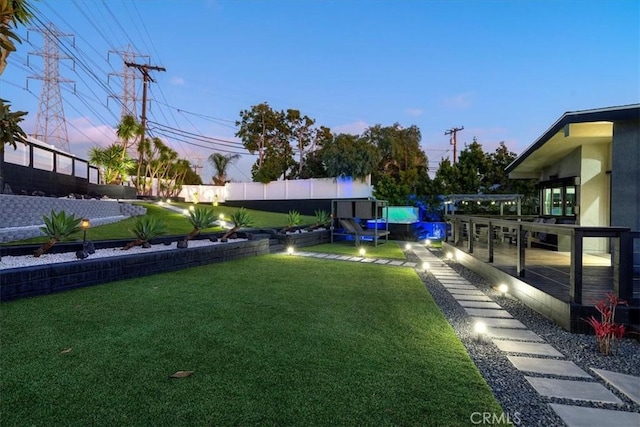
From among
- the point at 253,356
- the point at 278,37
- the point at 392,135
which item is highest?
the point at 278,37

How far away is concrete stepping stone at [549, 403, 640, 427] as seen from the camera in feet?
7.05

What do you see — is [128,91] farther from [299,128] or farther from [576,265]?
[576,265]

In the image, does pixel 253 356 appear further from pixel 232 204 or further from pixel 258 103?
pixel 258 103

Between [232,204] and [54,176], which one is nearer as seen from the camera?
[54,176]

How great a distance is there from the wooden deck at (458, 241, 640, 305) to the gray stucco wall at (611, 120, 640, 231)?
3.29 ft

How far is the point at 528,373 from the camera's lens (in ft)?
9.37

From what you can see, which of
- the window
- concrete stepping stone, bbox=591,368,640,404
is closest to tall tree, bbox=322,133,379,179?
the window

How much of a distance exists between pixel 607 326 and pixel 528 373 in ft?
4.00

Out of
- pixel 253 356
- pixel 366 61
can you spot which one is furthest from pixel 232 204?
pixel 253 356

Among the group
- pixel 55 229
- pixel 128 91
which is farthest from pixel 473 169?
pixel 128 91

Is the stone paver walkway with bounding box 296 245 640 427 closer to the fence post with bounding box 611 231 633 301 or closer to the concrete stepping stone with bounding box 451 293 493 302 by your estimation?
the concrete stepping stone with bounding box 451 293 493 302

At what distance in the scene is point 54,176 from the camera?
50.4ft

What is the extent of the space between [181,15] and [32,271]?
68.7ft

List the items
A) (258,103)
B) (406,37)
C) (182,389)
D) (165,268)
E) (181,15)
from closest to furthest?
(182,389) < (165,268) < (406,37) < (181,15) < (258,103)
